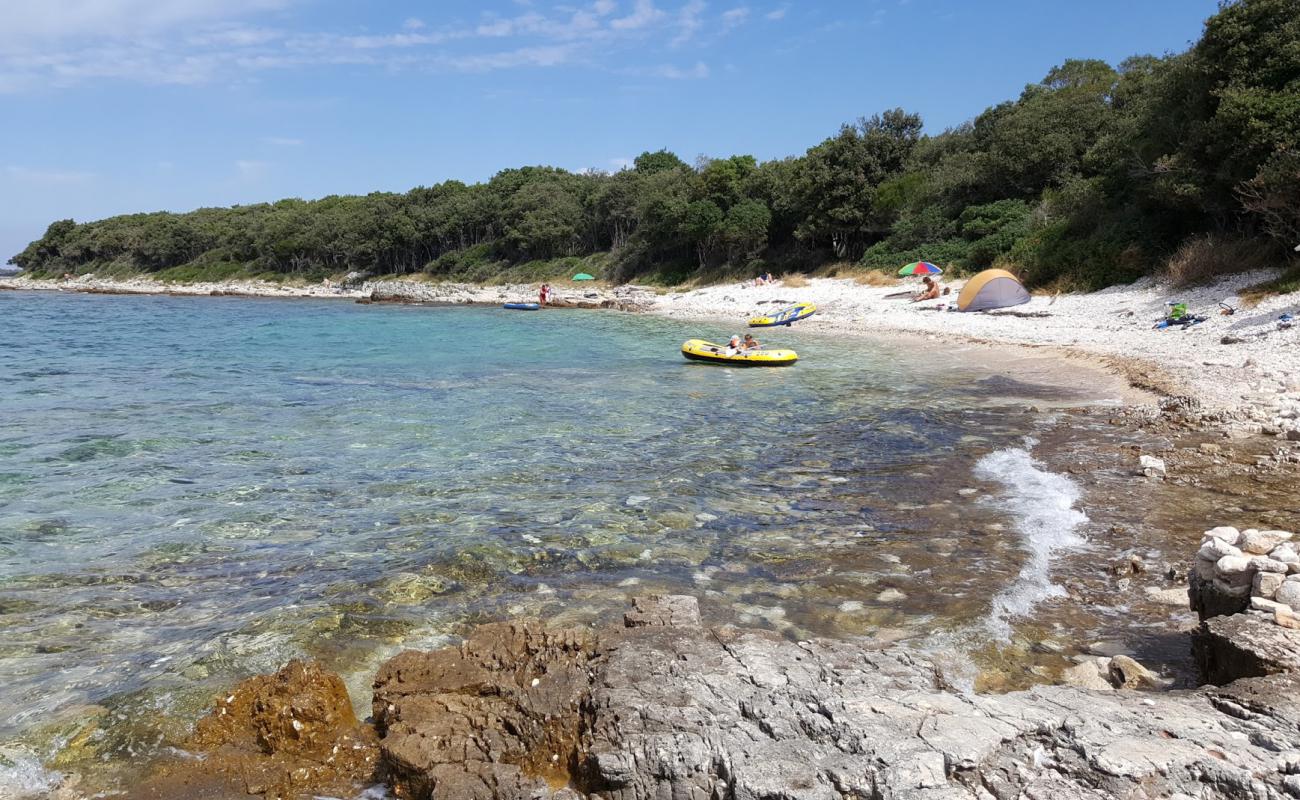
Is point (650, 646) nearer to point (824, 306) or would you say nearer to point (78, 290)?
point (824, 306)

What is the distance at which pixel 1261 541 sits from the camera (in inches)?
203

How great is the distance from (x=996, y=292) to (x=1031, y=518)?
23231 millimetres

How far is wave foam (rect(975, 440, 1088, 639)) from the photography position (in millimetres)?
6137

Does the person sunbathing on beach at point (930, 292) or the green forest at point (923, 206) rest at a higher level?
the green forest at point (923, 206)

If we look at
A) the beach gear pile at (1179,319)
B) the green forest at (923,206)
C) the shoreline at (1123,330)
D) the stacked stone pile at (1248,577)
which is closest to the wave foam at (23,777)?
the stacked stone pile at (1248,577)

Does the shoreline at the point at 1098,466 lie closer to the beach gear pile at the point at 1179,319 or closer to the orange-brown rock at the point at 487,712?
the orange-brown rock at the point at 487,712

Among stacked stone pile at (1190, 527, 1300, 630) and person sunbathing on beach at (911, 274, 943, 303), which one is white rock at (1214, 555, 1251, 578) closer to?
stacked stone pile at (1190, 527, 1300, 630)

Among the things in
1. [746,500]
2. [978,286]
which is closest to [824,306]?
[978,286]

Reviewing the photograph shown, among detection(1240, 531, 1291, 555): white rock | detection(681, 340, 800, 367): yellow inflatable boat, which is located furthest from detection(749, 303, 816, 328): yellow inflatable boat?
detection(1240, 531, 1291, 555): white rock

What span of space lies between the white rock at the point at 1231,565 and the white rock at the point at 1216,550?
105 millimetres

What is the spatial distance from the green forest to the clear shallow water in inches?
512

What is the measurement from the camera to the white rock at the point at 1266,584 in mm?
4574

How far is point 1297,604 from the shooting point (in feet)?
14.4

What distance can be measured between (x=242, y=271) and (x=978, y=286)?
90.8 m
